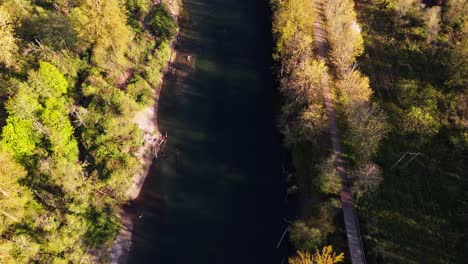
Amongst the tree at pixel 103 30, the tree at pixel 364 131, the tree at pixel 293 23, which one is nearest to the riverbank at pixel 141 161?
the tree at pixel 103 30

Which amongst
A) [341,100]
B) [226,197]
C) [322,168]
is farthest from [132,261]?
[341,100]

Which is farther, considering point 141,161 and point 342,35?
point 342,35

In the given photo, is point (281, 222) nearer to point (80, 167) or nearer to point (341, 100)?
point (341, 100)

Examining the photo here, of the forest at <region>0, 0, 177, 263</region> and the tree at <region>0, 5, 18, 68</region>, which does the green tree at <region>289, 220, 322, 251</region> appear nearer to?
the forest at <region>0, 0, 177, 263</region>

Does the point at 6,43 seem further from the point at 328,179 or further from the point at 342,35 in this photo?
the point at 342,35

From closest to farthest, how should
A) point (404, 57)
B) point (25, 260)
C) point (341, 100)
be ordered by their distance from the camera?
point (25, 260) < point (341, 100) < point (404, 57)

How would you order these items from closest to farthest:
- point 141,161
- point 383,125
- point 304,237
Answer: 1. point 304,237
2. point 141,161
3. point 383,125

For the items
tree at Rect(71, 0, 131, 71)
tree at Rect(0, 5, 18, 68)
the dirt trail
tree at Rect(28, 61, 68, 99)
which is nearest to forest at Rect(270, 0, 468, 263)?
→ the dirt trail

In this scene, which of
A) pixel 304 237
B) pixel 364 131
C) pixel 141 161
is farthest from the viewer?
pixel 141 161

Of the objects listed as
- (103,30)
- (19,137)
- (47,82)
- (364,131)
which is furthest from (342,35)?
(19,137)
